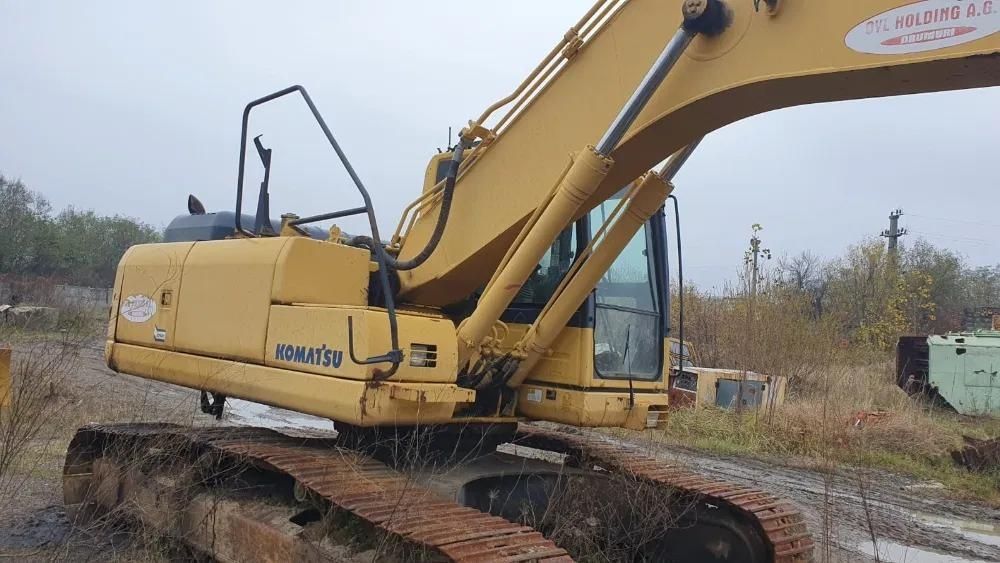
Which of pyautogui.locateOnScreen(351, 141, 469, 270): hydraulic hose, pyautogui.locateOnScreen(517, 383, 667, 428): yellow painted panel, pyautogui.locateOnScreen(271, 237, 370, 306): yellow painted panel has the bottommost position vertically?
pyautogui.locateOnScreen(517, 383, 667, 428): yellow painted panel

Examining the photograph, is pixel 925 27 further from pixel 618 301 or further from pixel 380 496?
pixel 380 496

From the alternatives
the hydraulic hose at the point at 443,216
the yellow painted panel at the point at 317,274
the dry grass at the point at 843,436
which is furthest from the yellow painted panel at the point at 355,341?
the dry grass at the point at 843,436

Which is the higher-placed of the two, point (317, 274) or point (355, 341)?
point (317, 274)

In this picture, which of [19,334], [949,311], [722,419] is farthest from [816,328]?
[949,311]

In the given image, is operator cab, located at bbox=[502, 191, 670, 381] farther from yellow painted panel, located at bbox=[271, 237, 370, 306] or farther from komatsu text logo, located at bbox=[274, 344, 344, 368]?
komatsu text logo, located at bbox=[274, 344, 344, 368]

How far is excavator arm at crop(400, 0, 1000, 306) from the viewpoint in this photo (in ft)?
8.81

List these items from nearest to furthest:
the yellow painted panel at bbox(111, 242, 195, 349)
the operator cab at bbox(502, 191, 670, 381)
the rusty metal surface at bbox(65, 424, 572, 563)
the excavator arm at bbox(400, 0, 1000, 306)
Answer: the excavator arm at bbox(400, 0, 1000, 306)
the rusty metal surface at bbox(65, 424, 572, 563)
the operator cab at bbox(502, 191, 670, 381)
the yellow painted panel at bbox(111, 242, 195, 349)

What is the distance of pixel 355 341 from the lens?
375 centimetres

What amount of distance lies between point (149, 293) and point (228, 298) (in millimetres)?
1056

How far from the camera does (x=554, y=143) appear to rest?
4004 mm

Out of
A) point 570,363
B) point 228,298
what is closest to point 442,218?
point 570,363

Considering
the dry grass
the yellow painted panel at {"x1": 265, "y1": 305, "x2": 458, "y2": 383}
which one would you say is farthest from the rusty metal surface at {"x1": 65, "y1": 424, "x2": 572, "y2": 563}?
the dry grass

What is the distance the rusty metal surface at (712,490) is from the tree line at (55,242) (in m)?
34.3

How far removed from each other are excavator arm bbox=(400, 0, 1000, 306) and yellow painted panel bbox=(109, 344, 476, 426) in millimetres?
832
